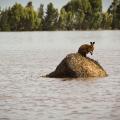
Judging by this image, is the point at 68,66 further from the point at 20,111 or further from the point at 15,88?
the point at 20,111

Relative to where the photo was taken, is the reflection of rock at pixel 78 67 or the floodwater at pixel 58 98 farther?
the reflection of rock at pixel 78 67

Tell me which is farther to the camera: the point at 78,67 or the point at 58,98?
the point at 78,67

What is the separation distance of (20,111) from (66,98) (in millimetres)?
3648

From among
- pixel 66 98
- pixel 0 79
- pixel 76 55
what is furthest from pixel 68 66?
pixel 66 98

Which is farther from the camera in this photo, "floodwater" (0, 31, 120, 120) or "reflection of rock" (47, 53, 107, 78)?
"reflection of rock" (47, 53, 107, 78)

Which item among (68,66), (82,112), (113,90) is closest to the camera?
(82,112)

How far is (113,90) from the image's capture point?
25344 millimetres

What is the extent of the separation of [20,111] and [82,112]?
210 cm

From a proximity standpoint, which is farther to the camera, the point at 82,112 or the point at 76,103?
the point at 76,103

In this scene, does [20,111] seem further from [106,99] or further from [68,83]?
[68,83]

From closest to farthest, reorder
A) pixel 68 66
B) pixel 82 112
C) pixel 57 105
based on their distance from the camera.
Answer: pixel 82 112 < pixel 57 105 < pixel 68 66

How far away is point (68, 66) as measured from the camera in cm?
3045

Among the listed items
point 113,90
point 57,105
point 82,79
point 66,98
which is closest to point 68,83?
point 82,79

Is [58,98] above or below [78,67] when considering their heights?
below
